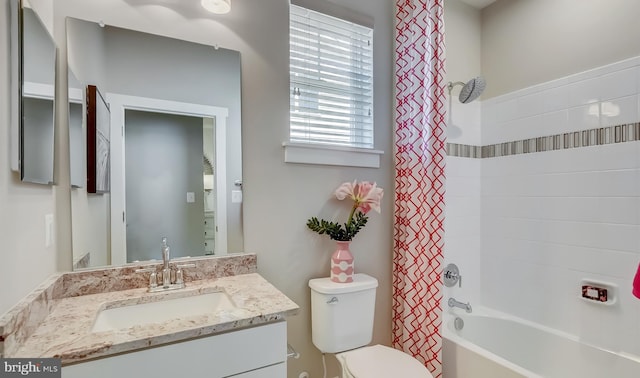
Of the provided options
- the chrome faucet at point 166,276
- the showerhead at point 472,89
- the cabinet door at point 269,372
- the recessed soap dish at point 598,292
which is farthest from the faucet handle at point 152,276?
the recessed soap dish at point 598,292

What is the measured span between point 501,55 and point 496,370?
208 centimetres

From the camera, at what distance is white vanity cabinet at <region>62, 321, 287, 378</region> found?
2.79ft

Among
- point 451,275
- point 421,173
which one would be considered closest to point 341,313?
point 421,173

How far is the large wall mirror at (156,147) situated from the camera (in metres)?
1.26

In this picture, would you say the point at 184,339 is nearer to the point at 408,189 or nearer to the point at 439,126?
the point at 408,189

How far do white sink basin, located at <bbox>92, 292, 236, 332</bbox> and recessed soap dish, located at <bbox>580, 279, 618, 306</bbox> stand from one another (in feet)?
6.31

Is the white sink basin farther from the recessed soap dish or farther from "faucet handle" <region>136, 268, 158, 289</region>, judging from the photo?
the recessed soap dish

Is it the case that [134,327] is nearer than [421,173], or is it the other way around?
[134,327]

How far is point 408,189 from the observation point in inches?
72.2

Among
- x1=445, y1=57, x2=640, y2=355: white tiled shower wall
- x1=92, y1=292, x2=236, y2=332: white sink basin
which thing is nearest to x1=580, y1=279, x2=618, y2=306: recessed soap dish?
x1=445, y1=57, x2=640, y2=355: white tiled shower wall

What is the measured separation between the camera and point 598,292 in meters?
1.67

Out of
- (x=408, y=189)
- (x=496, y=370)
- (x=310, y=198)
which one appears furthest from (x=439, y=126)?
(x=496, y=370)

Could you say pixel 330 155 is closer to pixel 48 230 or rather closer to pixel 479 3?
pixel 48 230

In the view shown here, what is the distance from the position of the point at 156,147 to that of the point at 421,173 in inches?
54.5
